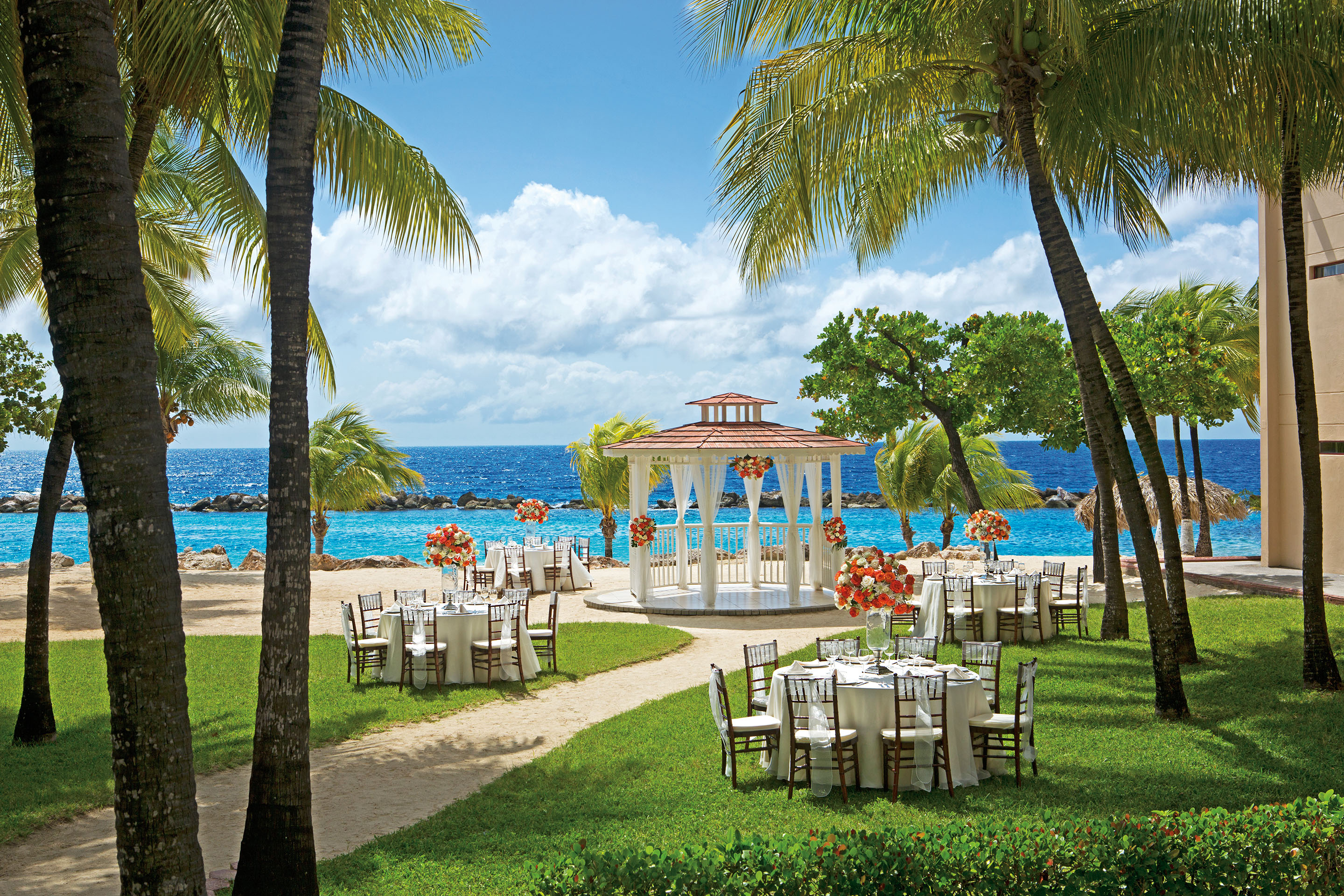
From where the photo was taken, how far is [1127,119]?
8.49m

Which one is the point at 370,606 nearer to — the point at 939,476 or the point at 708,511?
the point at 708,511

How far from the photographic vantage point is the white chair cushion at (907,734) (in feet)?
23.1

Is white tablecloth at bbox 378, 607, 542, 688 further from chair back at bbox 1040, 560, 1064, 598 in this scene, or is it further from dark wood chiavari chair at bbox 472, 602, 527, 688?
chair back at bbox 1040, 560, 1064, 598

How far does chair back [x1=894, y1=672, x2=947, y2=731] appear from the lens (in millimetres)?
7156

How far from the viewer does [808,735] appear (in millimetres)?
7117

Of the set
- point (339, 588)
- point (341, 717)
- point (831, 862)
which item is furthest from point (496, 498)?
point (831, 862)

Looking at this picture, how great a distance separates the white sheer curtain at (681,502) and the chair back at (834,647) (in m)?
9.42

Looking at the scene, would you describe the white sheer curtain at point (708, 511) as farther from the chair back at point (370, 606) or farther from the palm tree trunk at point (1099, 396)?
the palm tree trunk at point (1099, 396)

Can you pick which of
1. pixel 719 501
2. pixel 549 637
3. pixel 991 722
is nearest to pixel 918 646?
pixel 991 722

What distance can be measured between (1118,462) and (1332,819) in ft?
14.1

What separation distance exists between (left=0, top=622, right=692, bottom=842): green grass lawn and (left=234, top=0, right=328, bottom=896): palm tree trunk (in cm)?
316

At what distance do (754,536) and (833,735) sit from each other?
1176 centimetres

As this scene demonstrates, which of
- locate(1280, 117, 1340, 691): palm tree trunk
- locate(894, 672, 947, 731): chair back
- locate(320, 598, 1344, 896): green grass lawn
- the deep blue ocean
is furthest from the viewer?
the deep blue ocean

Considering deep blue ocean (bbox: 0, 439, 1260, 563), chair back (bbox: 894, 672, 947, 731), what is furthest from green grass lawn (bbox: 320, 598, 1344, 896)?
deep blue ocean (bbox: 0, 439, 1260, 563)
